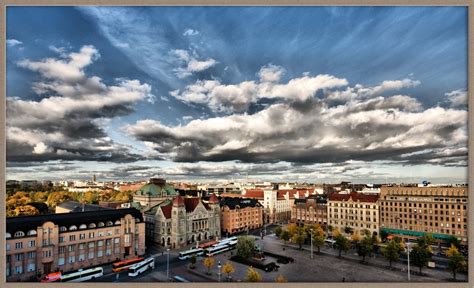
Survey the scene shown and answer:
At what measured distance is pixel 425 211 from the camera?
68.8 m

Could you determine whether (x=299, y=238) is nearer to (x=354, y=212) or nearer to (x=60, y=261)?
(x=354, y=212)

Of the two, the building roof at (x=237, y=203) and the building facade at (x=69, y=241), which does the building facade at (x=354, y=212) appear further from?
the building facade at (x=69, y=241)

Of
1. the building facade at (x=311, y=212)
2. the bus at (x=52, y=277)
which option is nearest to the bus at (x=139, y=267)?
the bus at (x=52, y=277)

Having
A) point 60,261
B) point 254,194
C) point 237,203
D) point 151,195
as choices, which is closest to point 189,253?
point 60,261

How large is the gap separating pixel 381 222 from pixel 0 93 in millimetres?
71916

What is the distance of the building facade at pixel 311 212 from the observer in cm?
8281

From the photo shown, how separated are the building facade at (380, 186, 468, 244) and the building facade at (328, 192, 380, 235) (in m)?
1.63

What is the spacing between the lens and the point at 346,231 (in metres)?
74.9

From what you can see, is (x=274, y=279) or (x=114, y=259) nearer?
(x=274, y=279)

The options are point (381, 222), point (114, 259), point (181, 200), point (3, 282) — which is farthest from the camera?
point (381, 222)

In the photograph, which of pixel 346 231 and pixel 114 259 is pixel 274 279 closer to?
pixel 114 259

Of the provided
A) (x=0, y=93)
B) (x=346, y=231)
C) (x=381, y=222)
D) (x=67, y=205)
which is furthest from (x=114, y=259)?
(x=381, y=222)

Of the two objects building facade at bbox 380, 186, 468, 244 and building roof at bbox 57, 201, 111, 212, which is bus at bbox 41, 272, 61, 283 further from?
building facade at bbox 380, 186, 468, 244

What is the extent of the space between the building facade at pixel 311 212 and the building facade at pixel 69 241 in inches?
1729
